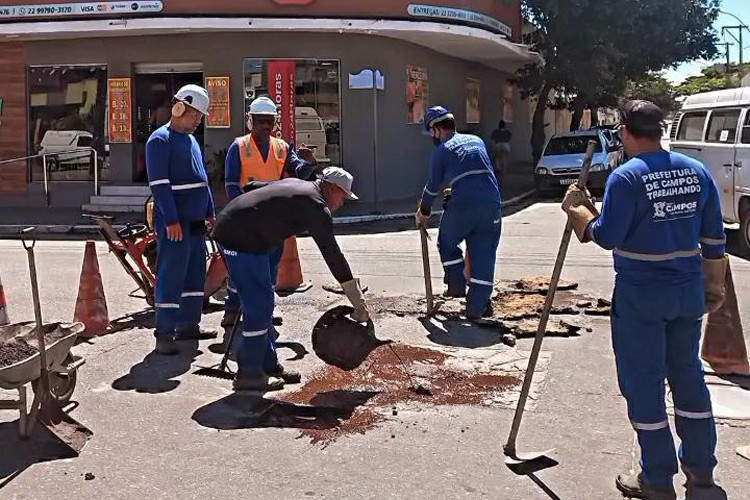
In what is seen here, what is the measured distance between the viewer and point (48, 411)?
5023 mm

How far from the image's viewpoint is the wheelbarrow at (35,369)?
4.75 m

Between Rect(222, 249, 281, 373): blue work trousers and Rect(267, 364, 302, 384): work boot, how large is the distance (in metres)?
0.30

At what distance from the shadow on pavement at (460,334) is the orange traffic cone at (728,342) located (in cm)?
172

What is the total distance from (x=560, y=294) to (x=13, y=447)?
602 centimetres

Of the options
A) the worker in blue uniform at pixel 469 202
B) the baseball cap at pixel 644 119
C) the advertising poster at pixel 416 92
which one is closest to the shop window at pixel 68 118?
the advertising poster at pixel 416 92

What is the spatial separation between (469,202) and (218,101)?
38.2 feet

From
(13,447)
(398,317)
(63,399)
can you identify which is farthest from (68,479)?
(398,317)

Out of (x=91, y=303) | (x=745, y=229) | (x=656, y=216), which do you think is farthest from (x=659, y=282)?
(x=745, y=229)

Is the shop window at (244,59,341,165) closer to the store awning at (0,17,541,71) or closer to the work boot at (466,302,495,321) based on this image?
the store awning at (0,17,541,71)

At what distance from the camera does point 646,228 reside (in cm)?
398

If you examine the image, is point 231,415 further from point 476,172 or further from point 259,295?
point 476,172

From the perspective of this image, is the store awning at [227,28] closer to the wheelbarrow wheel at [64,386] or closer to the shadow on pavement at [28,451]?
the wheelbarrow wheel at [64,386]

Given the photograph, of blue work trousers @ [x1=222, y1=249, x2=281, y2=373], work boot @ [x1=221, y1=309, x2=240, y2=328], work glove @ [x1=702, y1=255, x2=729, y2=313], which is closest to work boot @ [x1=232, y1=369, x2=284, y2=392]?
blue work trousers @ [x1=222, y1=249, x2=281, y2=373]

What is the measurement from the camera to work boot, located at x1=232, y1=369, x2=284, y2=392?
5.84 m
